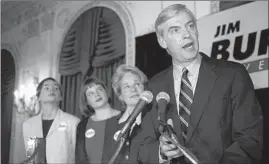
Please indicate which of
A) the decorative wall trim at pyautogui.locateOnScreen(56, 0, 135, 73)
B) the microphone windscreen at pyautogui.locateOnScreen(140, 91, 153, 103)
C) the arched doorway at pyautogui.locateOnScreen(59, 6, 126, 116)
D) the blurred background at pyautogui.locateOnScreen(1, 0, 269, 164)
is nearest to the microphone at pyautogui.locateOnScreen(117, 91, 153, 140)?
the microphone windscreen at pyautogui.locateOnScreen(140, 91, 153, 103)

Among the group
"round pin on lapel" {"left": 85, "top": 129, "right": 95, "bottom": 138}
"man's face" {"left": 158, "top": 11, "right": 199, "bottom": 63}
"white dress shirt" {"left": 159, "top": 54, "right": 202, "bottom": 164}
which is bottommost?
"round pin on lapel" {"left": 85, "top": 129, "right": 95, "bottom": 138}

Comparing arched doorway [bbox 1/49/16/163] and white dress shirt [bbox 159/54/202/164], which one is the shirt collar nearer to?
white dress shirt [bbox 159/54/202/164]

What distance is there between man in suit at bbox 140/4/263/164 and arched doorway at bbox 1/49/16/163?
2001 millimetres

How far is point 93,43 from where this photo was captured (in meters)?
4.23

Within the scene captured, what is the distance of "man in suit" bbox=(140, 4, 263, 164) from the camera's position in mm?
1356

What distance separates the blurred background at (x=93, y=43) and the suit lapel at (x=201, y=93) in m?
1.39

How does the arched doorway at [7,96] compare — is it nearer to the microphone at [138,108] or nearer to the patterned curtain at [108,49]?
the patterned curtain at [108,49]

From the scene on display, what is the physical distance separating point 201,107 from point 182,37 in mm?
344

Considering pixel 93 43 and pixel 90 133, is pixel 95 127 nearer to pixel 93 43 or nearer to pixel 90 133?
pixel 90 133

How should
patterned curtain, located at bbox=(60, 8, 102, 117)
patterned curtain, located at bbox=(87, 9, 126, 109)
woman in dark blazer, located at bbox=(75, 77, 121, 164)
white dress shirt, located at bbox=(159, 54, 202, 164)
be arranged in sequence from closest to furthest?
white dress shirt, located at bbox=(159, 54, 202, 164)
woman in dark blazer, located at bbox=(75, 77, 121, 164)
patterned curtain, located at bbox=(87, 9, 126, 109)
patterned curtain, located at bbox=(60, 8, 102, 117)

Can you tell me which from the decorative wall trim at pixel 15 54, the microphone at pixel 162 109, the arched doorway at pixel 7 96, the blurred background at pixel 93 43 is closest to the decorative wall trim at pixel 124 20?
the blurred background at pixel 93 43

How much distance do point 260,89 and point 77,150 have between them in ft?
4.78

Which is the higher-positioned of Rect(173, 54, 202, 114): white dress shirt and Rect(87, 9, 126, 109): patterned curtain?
Rect(87, 9, 126, 109): patterned curtain

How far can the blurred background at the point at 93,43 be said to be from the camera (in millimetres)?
2934
